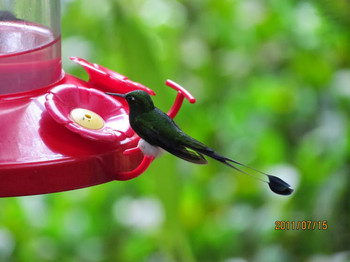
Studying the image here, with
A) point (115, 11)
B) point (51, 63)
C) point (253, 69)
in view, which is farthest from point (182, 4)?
point (51, 63)

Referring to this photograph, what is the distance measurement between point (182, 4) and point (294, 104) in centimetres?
74

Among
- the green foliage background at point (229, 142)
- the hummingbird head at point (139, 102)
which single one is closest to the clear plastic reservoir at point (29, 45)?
the hummingbird head at point (139, 102)

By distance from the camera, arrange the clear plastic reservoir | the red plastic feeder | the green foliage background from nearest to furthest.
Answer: the red plastic feeder → the clear plastic reservoir → the green foliage background

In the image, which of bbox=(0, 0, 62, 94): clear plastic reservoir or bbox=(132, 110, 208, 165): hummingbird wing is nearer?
bbox=(132, 110, 208, 165): hummingbird wing

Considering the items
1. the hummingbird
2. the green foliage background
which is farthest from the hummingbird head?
the green foliage background

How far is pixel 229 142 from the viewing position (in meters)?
3.33

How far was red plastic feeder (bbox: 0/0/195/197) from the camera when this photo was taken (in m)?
1.30

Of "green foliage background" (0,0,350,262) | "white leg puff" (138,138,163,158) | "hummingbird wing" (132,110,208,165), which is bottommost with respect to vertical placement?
"green foliage background" (0,0,350,262)

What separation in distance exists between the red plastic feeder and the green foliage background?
1.13 m

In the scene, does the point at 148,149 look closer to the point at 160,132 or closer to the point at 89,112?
the point at 160,132

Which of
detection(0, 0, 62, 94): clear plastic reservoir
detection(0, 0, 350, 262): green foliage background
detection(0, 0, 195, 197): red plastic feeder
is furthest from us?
detection(0, 0, 350, 262): green foliage background

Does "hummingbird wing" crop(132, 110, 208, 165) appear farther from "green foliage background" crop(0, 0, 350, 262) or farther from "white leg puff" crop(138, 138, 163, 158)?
"green foliage background" crop(0, 0, 350, 262)

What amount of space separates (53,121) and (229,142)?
1.99m

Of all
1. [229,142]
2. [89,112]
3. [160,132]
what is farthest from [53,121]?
[229,142]
